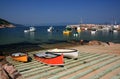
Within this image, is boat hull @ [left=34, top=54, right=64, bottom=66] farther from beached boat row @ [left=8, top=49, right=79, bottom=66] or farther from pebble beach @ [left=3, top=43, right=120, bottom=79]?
pebble beach @ [left=3, top=43, right=120, bottom=79]

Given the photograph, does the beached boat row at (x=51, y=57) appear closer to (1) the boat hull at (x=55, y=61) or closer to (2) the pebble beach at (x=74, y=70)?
(1) the boat hull at (x=55, y=61)

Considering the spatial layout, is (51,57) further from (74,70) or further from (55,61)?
(74,70)

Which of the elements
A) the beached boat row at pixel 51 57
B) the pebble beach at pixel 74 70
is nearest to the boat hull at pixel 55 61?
the beached boat row at pixel 51 57

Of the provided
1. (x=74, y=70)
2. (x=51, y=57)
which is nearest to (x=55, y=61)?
(x=51, y=57)

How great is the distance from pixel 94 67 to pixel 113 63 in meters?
3.13

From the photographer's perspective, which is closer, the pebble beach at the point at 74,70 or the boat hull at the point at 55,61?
the pebble beach at the point at 74,70

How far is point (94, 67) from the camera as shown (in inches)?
799

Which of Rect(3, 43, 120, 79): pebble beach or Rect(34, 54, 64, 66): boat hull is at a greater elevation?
Rect(34, 54, 64, 66): boat hull

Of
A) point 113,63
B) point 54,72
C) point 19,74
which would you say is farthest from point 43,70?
point 113,63

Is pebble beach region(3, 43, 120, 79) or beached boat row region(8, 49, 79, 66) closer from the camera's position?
pebble beach region(3, 43, 120, 79)

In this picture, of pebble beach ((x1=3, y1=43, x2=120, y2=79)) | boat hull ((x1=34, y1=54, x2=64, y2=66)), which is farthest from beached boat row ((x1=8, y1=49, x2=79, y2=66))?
pebble beach ((x1=3, y1=43, x2=120, y2=79))

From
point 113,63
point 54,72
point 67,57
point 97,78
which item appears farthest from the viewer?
point 67,57

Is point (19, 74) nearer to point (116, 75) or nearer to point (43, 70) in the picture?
point (43, 70)

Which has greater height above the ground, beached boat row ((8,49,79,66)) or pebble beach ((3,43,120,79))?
beached boat row ((8,49,79,66))
